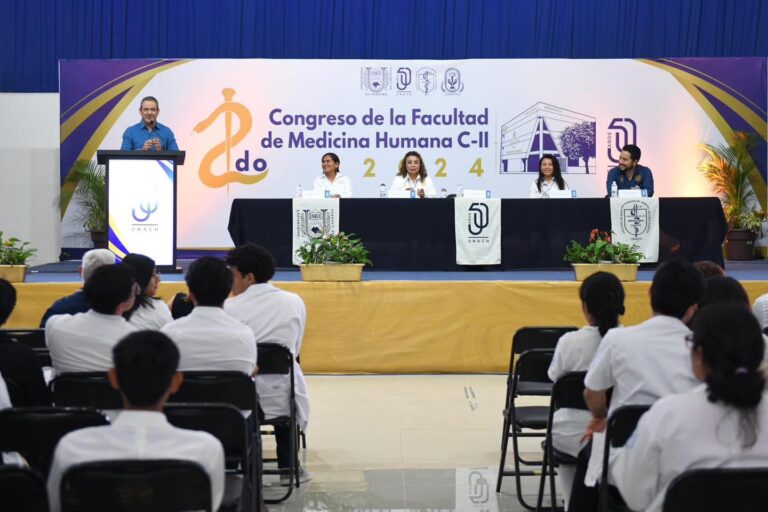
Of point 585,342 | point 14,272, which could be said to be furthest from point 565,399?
point 14,272

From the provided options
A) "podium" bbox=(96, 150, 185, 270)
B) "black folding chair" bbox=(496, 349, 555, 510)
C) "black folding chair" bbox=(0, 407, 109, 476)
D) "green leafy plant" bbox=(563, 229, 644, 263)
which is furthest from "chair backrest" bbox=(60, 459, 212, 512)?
"green leafy plant" bbox=(563, 229, 644, 263)

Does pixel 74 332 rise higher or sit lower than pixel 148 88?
lower

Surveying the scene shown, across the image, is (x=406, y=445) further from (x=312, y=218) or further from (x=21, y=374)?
(x=312, y=218)

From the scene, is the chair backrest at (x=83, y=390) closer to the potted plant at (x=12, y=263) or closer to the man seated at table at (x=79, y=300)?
the man seated at table at (x=79, y=300)

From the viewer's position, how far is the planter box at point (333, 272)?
19.6 feet

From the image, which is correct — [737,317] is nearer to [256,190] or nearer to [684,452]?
[684,452]

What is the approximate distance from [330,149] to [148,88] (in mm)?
2168

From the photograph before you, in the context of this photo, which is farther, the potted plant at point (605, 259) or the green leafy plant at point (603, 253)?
the green leafy plant at point (603, 253)

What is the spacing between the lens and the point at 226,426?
8.34 feet

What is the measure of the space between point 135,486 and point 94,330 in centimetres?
112

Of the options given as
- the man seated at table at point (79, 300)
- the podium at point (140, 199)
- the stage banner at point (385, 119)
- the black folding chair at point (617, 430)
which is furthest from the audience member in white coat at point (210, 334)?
the stage banner at point (385, 119)

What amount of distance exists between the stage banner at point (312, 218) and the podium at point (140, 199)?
3.95 feet

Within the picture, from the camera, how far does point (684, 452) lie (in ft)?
5.98

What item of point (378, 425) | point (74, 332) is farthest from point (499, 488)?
point (74, 332)
